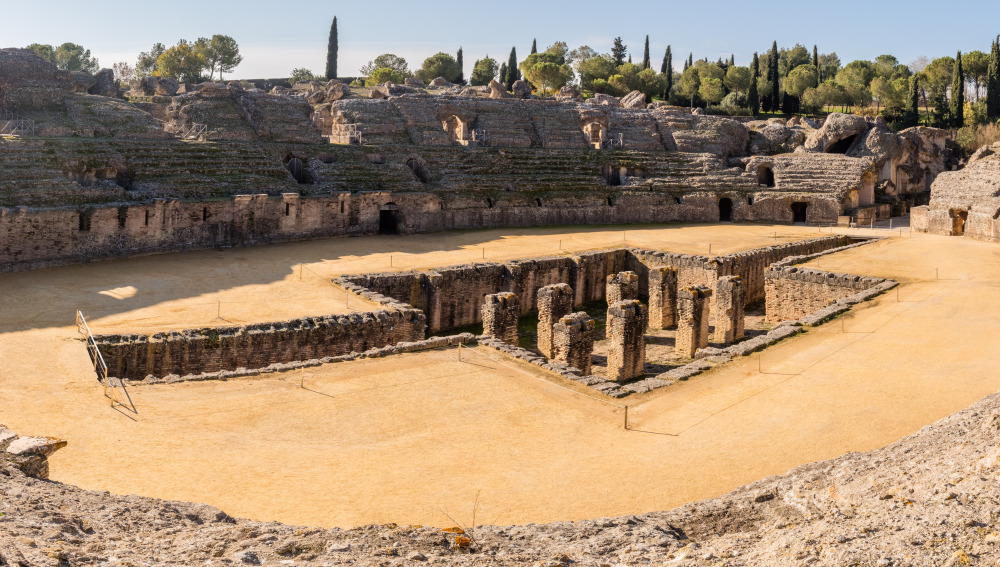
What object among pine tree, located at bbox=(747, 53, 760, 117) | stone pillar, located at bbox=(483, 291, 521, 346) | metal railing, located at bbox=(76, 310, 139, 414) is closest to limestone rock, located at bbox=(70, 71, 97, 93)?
metal railing, located at bbox=(76, 310, 139, 414)

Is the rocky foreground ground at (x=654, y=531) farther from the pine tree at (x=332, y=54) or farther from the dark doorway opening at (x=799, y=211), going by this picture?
the pine tree at (x=332, y=54)

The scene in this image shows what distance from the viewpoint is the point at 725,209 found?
37625mm

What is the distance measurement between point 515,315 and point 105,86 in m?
A: 29.9

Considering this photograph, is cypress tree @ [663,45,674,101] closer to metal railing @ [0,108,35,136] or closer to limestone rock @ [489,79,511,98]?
limestone rock @ [489,79,511,98]

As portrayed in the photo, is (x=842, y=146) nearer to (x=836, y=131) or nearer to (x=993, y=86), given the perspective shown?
(x=836, y=131)

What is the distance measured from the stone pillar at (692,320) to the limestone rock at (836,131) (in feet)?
85.9

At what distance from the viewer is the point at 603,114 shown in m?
41.3

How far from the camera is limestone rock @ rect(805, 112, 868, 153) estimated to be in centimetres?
4144

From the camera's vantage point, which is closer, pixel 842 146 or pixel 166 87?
pixel 842 146

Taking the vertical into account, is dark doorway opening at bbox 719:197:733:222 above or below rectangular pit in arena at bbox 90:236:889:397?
above

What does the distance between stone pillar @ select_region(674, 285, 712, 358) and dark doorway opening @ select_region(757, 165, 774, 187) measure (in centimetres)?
2130

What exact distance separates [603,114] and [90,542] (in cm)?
3813

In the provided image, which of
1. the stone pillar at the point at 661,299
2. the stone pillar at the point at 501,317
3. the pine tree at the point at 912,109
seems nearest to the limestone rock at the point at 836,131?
the pine tree at the point at 912,109

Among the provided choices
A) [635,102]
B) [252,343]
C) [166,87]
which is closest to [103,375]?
[252,343]
